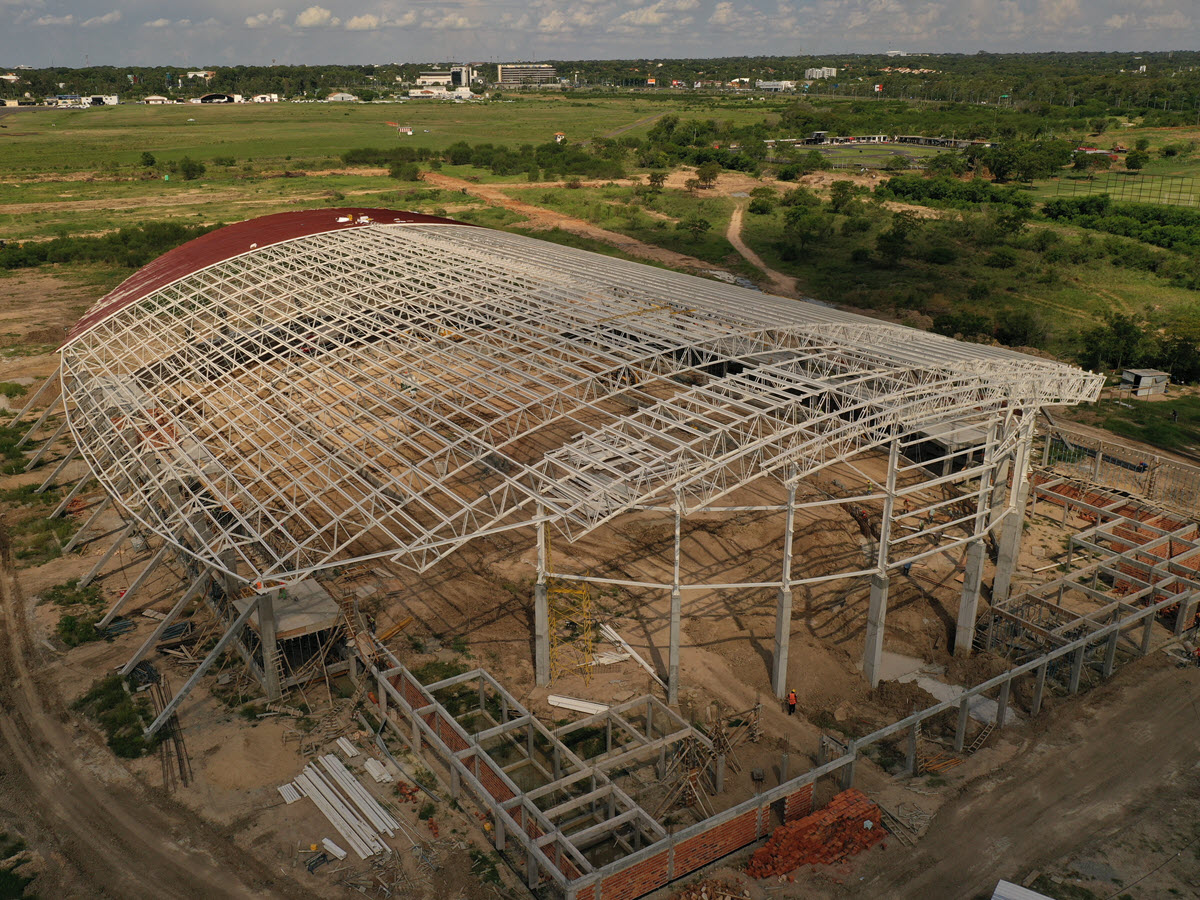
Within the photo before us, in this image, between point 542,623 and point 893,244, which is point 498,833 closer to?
point 542,623

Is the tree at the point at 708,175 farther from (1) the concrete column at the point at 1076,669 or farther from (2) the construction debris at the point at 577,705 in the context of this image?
(2) the construction debris at the point at 577,705

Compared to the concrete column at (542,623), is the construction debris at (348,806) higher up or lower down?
lower down

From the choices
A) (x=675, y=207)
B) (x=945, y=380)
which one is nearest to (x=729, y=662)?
(x=945, y=380)

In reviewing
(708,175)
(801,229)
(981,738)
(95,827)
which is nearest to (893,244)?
(801,229)

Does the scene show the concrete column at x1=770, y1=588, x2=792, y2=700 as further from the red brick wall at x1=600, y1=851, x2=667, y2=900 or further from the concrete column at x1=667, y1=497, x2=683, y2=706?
the red brick wall at x1=600, y1=851, x2=667, y2=900

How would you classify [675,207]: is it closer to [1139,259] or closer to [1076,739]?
[1139,259]

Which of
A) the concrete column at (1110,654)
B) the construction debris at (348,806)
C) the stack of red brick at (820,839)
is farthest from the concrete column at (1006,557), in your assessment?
the construction debris at (348,806)
